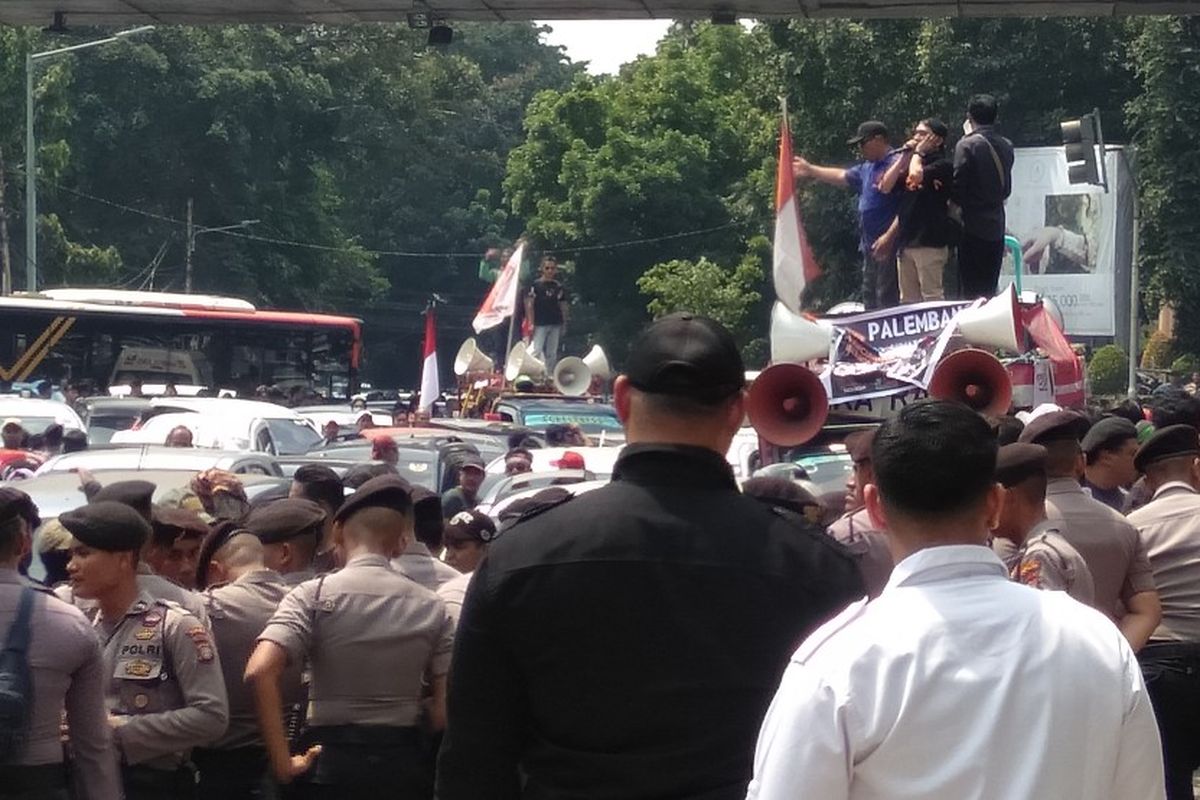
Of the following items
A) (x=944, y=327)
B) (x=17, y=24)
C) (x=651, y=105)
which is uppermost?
(x=651, y=105)

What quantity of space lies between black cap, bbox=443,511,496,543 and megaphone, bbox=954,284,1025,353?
10.1ft

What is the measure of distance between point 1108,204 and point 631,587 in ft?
147

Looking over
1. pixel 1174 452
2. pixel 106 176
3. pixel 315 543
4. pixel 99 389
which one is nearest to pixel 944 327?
pixel 1174 452

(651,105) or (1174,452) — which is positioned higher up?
(651,105)

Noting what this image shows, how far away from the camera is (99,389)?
34750 millimetres

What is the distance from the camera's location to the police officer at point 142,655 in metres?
5.54

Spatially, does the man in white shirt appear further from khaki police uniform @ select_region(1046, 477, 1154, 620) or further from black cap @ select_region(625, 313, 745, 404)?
khaki police uniform @ select_region(1046, 477, 1154, 620)

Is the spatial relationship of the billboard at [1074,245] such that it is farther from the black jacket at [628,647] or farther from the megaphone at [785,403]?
the black jacket at [628,647]

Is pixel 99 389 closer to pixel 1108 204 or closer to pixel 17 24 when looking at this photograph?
pixel 17 24

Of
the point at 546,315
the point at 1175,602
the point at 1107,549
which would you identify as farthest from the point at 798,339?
the point at 546,315

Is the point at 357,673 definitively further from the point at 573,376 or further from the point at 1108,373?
the point at 1108,373

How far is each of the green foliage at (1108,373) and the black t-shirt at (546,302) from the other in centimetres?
1171

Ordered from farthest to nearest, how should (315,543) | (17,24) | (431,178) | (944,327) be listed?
(431,178) < (17,24) < (944,327) < (315,543)

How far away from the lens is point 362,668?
581cm
